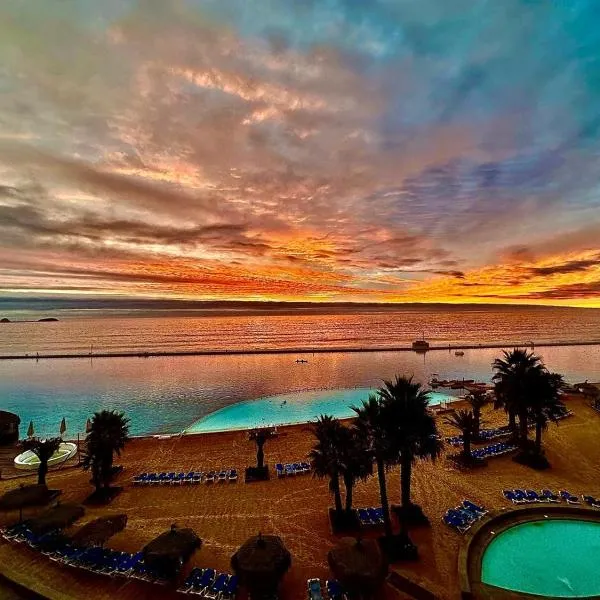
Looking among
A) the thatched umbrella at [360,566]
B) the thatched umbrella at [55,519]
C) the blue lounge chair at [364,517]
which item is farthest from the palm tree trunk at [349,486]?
the thatched umbrella at [55,519]

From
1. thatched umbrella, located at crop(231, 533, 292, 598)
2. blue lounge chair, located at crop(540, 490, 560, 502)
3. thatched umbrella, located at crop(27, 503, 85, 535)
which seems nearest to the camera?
thatched umbrella, located at crop(231, 533, 292, 598)

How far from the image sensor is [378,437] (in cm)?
1602

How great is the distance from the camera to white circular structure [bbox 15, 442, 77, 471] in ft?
85.7

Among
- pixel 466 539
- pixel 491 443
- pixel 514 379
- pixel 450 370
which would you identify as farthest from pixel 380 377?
pixel 466 539

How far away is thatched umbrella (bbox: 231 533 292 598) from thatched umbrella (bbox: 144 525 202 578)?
2.29 metres

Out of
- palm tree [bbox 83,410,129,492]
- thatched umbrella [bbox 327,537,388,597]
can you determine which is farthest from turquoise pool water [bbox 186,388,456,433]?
thatched umbrella [bbox 327,537,388,597]

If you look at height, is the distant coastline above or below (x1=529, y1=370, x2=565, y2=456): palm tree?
above

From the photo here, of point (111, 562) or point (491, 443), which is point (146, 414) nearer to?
point (111, 562)

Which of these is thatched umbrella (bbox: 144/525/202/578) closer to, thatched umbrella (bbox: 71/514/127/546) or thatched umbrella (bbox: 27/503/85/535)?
thatched umbrella (bbox: 71/514/127/546)

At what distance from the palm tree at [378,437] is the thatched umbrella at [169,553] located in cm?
789

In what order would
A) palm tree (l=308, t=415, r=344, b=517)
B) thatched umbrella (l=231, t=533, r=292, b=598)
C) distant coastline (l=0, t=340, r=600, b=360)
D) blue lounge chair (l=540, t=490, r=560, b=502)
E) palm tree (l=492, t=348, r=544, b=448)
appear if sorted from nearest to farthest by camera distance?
thatched umbrella (l=231, t=533, r=292, b=598) < palm tree (l=308, t=415, r=344, b=517) < blue lounge chair (l=540, t=490, r=560, b=502) < palm tree (l=492, t=348, r=544, b=448) < distant coastline (l=0, t=340, r=600, b=360)

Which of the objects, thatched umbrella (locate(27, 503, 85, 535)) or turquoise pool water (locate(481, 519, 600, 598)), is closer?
turquoise pool water (locate(481, 519, 600, 598))

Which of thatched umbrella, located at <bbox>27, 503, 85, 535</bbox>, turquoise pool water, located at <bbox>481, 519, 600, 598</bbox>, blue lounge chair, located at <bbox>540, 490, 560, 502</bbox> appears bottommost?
turquoise pool water, located at <bbox>481, 519, 600, 598</bbox>

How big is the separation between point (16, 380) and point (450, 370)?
3115 inches
